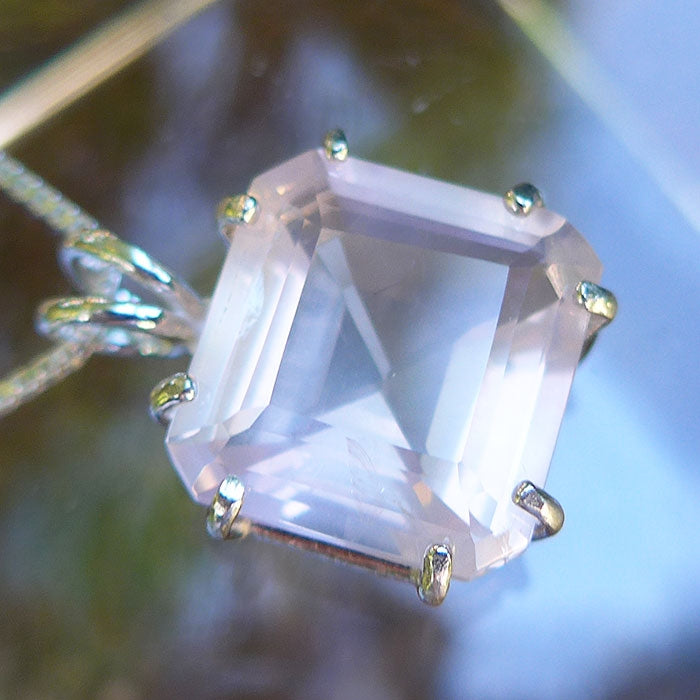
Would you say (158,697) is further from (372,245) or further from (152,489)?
(372,245)

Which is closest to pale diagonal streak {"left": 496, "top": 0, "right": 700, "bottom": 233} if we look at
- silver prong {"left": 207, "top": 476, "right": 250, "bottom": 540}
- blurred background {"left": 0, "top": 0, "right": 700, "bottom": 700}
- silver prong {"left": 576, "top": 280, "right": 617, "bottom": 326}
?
blurred background {"left": 0, "top": 0, "right": 700, "bottom": 700}

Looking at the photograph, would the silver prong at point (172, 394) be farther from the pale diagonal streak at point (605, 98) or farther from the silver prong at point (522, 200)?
the pale diagonal streak at point (605, 98)

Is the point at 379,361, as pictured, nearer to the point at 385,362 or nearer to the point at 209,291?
the point at 385,362

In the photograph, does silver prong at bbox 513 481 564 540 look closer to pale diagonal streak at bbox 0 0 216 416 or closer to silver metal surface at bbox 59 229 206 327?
silver metal surface at bbox 59 229 206 327

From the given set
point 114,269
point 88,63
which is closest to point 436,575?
point 114,269

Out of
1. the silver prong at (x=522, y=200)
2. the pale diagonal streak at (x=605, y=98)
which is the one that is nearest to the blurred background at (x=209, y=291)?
the pale diagonal streak at (x=605, y=98)

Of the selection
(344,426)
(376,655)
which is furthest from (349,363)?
(376,655)

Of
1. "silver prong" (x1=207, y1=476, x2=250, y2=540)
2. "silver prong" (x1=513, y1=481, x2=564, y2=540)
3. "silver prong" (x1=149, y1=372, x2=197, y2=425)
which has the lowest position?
"silver prong" (x1=207, y1=476, x2=250, y2=540)
